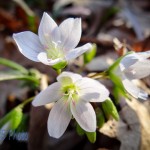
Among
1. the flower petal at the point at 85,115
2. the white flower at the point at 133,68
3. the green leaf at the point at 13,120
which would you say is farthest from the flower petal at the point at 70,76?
the green leaf at the point at 13,120

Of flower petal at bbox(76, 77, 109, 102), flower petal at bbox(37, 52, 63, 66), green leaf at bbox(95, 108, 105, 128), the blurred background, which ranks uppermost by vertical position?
flower petal at bbox(37, 52, 63, 66)

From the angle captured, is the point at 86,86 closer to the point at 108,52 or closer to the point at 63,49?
the point at 63,49

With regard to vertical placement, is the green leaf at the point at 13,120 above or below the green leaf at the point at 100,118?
above

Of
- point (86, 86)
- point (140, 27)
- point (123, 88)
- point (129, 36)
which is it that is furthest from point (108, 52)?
point (86, 86)

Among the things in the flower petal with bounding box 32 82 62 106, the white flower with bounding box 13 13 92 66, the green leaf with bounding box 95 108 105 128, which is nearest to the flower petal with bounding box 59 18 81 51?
the white flower with bounding box 13 13 92 66

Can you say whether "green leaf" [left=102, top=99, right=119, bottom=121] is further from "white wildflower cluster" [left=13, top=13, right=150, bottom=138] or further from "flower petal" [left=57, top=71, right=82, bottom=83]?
"flower petal" [left=57, top=71, right=82, bottom=83]

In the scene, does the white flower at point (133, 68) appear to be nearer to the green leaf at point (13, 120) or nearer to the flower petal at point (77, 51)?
the flower petal at point (77, 51)

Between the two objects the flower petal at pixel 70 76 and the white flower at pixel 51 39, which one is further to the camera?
the white flower at pixel 51 39

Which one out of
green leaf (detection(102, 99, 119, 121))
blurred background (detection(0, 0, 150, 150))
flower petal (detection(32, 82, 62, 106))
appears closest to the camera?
flower petal (detection(32, 82, 62, 106))
